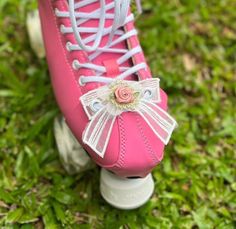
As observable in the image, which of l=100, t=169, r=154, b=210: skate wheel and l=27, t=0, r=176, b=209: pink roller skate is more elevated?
l=27, t=0, r=176, b=209: pink roller skate

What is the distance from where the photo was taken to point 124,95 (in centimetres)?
115

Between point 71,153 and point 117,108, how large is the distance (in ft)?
0.84

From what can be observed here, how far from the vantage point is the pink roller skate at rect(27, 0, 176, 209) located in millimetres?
1153

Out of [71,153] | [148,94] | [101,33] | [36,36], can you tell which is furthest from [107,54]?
[36,36]

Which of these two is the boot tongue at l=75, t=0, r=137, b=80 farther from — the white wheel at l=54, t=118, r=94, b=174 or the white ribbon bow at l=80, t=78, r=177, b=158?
the white wheel at l=54, t=118, r=94, b=174

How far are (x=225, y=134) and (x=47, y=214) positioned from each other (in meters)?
0.58

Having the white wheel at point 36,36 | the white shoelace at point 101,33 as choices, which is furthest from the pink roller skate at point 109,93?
the white wheel at point 36,36

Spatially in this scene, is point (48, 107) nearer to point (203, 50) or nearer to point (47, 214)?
point (47, 214)

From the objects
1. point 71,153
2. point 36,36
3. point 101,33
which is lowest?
point 71,153

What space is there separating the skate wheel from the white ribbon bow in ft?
0.39

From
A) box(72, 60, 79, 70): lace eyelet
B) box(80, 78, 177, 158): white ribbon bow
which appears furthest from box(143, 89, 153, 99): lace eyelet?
box(72, 60, 79, 70): lace eyelet

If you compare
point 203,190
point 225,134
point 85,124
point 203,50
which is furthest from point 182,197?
point 203,50

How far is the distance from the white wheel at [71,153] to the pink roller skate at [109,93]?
22mm

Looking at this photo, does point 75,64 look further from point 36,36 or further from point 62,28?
point 36,36
